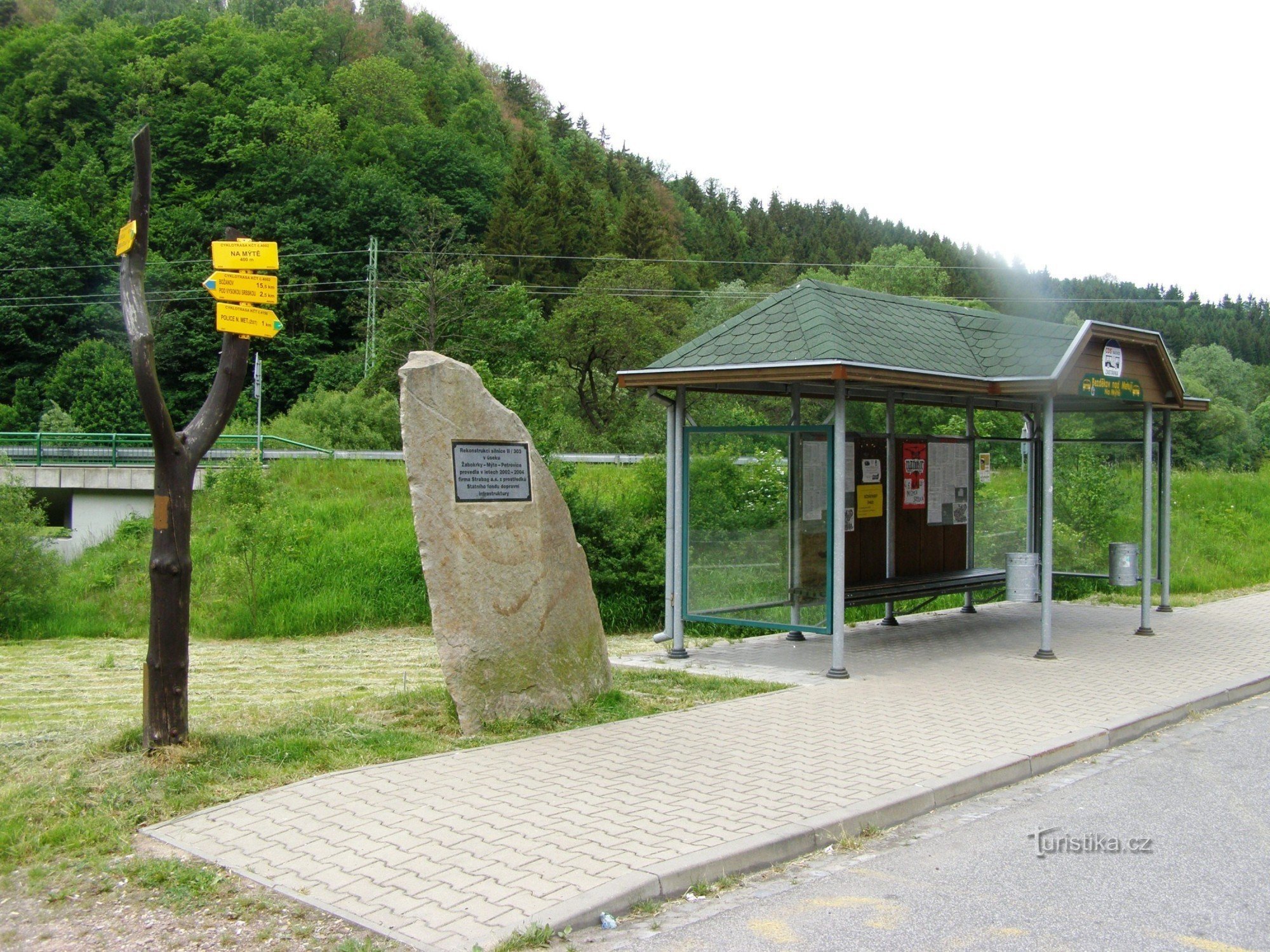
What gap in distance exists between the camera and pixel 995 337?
40.0ft

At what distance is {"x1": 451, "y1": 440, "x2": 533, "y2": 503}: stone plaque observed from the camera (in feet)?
25.5

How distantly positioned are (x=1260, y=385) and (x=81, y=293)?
76.7 m

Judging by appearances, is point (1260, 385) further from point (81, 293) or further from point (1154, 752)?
point (1154, 752)

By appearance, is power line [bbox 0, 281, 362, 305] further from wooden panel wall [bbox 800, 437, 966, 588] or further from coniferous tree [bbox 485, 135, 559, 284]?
wooden panel wall [bbox 800, 437, 966, 588]

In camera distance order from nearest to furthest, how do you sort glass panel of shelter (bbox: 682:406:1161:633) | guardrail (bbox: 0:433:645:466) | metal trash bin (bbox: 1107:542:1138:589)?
glass panel of shelter (bbox: 682:406:1161:633) → metal trash bin (bbox: 1107:542:1138:589) → guardrail (bbox: 0:433:645:466)

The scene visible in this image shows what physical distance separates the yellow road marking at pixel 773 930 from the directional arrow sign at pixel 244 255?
4.66 metres

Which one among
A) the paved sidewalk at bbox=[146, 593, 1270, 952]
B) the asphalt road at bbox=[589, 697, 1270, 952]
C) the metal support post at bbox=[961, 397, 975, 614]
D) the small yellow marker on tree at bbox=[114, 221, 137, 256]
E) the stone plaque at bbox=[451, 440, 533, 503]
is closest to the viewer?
the asphalt road at bbox=[589, 697, 1270, 952]

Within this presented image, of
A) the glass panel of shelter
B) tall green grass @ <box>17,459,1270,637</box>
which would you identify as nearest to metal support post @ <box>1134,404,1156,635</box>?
tall green grass @ <box>17,459,1270,637</box>

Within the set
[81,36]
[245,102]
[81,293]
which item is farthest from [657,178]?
[81,293]

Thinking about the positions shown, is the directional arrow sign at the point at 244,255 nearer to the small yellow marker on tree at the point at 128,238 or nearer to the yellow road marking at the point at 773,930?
the small yellow marker on tree at the point at 128,238

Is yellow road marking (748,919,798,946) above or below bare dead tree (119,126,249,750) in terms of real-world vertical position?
below

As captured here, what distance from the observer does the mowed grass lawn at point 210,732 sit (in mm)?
5344

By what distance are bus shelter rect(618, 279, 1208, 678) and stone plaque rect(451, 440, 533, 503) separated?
2.69 m

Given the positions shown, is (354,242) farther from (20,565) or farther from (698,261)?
(20,565)
